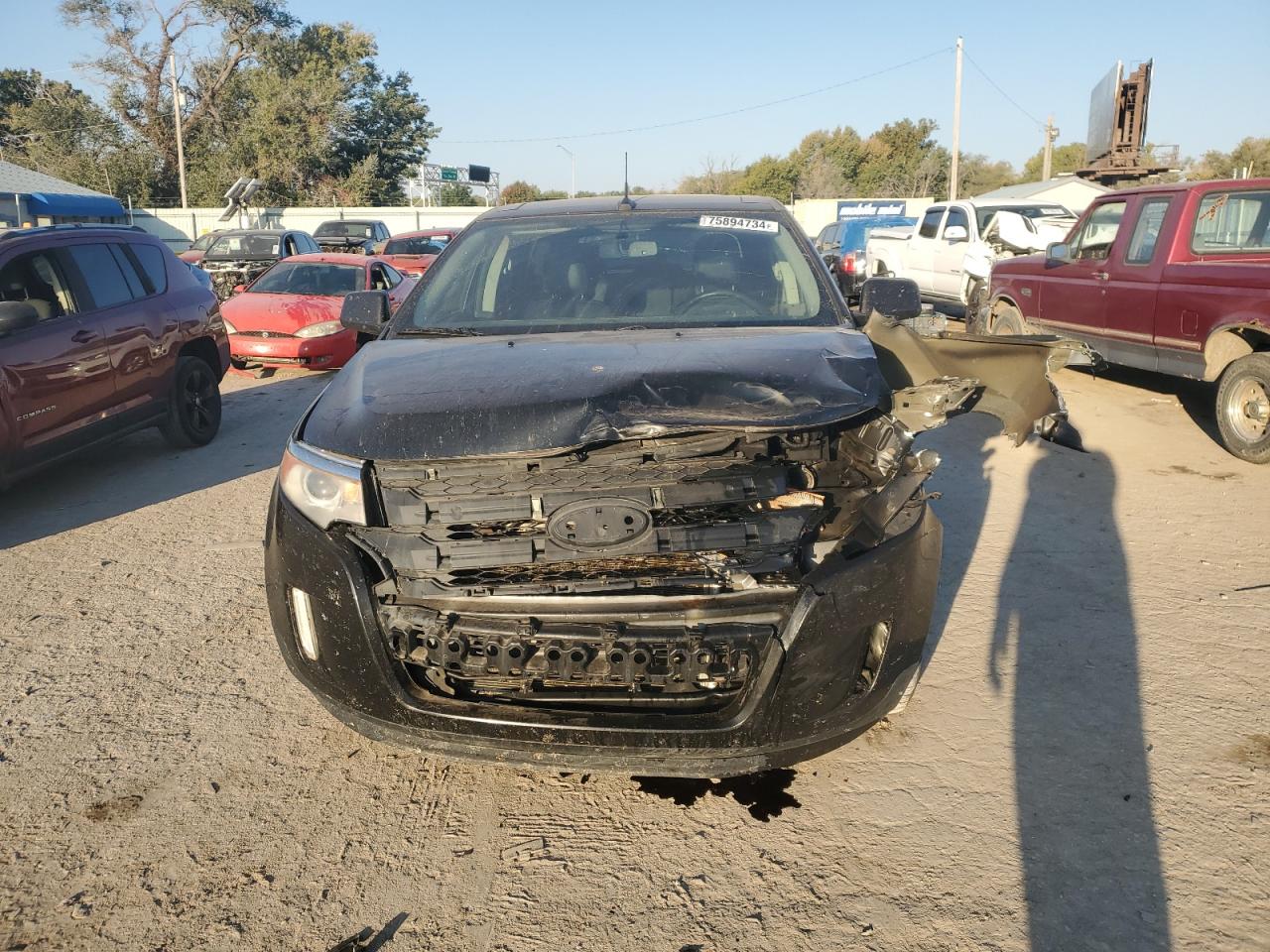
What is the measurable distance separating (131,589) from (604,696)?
3252mm

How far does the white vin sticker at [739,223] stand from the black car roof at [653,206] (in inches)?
3.2

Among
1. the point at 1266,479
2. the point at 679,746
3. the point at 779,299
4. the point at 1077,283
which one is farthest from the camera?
the point at 1077,283

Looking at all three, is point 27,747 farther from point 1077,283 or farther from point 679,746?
point 1077,283

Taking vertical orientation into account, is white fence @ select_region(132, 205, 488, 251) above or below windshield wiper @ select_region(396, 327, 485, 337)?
above

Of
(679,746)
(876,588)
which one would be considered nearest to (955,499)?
(876,588)

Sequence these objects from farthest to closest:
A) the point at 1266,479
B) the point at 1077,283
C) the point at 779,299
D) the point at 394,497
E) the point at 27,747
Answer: the point at 1077,283 < the point at 1266,479 < the point at 779,299 < the point at 27,747 < the point at 394,497

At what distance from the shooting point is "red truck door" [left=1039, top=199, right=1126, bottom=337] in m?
8.74

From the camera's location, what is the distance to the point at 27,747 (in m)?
3.28

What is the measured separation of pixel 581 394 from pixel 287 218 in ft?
134

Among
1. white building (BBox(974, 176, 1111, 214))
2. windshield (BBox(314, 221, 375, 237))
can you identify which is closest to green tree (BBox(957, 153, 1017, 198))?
white building (BBox(974, 176, 1111, 214))

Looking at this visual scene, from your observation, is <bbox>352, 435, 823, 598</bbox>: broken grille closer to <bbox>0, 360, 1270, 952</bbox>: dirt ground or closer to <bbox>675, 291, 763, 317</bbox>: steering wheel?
<bbox>0, 360, 1270, 952</bbox>: dirt ground

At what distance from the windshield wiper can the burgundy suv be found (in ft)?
10.4

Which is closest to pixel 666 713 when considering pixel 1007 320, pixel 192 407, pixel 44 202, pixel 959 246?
pixel 192 407

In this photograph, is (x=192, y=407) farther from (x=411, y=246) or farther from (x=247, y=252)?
(x=411, y=246)
